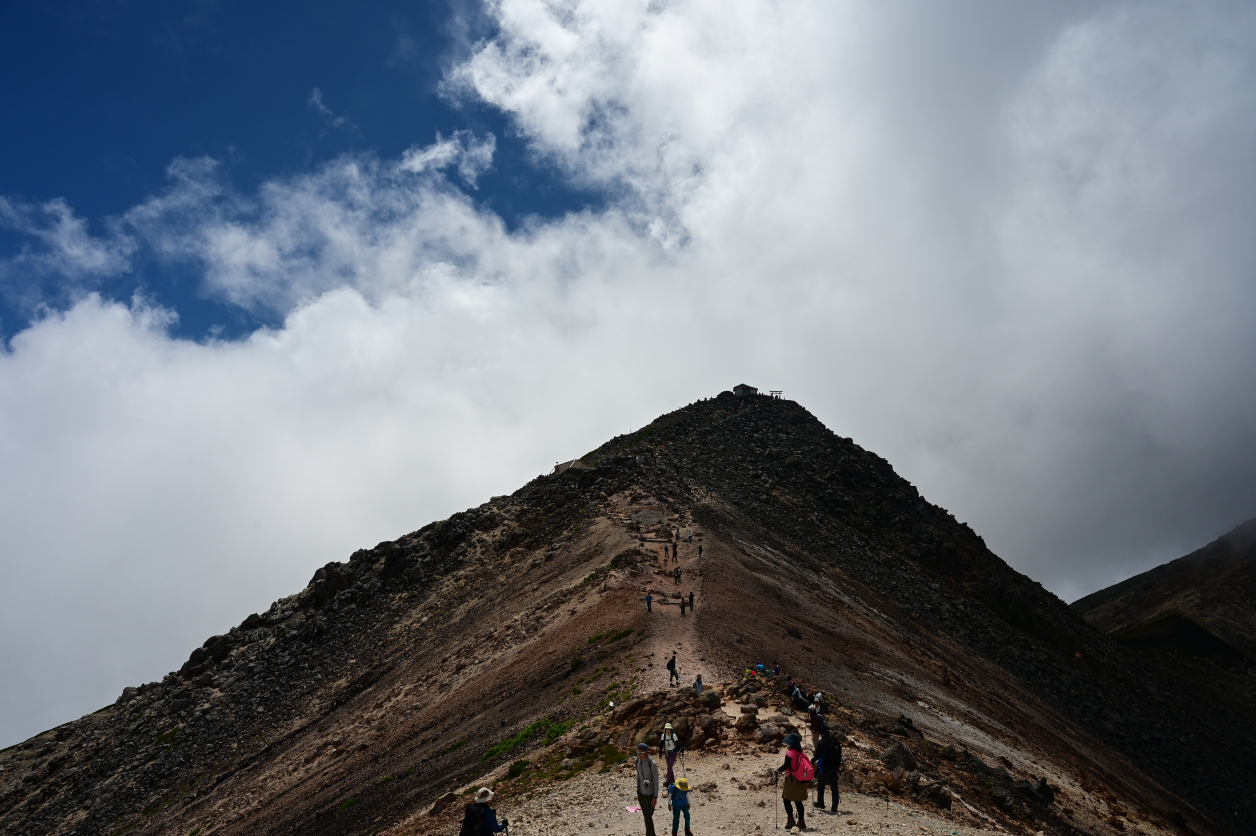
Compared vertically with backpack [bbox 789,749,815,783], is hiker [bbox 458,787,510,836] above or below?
above

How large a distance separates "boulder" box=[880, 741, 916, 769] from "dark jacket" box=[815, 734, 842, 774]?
16.8 feet

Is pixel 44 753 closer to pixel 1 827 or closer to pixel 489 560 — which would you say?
pixel 1 827

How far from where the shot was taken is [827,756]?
18094 mm

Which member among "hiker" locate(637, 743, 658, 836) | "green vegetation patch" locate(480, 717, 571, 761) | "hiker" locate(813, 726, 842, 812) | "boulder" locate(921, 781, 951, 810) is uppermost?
"green vegetation patch" locate(480, 717, 571, 761)

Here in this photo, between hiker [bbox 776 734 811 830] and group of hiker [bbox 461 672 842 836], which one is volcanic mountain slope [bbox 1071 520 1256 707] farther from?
hiker [bbox 776 734 811 830]

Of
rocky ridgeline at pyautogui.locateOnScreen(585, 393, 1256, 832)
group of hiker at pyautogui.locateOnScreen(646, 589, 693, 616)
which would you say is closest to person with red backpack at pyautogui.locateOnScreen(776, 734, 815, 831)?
group of hiker at pyautogui.locateOnScreen(646, 589, 693, 616)

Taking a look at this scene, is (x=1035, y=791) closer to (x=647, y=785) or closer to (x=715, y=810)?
(x=715, y=810)

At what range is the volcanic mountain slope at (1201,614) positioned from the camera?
4808 inches

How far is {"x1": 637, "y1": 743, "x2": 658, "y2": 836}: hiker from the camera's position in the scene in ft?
52.8

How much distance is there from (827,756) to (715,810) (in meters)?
3.17

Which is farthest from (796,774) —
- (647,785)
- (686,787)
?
(647,785)

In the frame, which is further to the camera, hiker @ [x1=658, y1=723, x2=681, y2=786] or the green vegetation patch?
the green vegetation patch

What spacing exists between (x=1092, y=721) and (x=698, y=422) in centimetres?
5794

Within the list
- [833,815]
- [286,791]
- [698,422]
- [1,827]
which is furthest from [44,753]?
[698,422]
